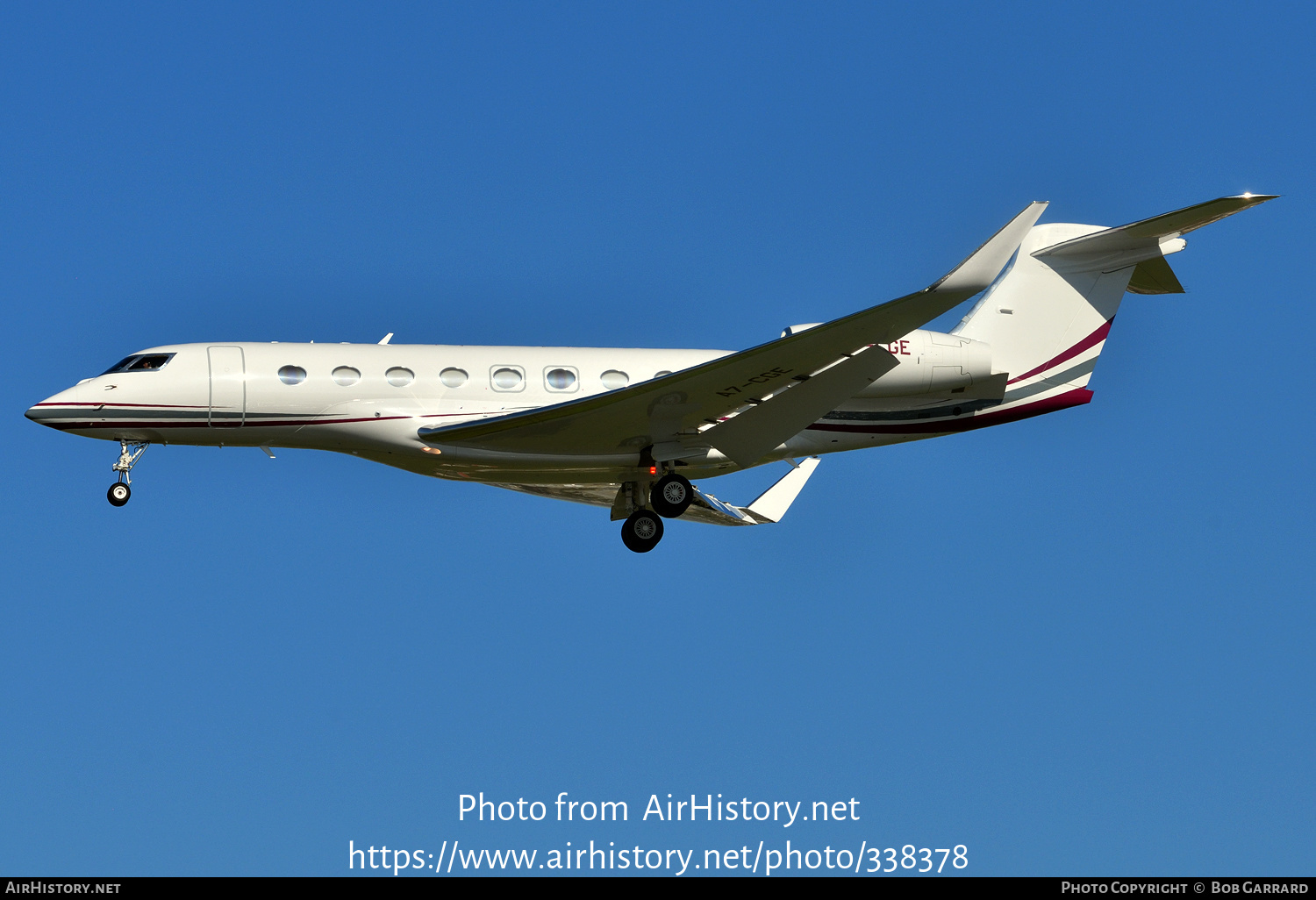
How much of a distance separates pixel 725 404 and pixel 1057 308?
5857 mm

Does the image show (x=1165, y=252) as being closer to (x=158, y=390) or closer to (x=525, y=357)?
(x=525, y=357)

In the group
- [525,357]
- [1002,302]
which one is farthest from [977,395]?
[525,357]

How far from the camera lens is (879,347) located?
1822 centimetres

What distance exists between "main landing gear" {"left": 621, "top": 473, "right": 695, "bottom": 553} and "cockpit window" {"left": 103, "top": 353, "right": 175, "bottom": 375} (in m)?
6.75

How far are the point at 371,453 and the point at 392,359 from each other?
131 cm

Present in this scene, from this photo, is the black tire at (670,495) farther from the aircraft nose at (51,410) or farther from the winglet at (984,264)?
the aircraft nose at (51,410)

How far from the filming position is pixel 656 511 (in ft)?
68.3

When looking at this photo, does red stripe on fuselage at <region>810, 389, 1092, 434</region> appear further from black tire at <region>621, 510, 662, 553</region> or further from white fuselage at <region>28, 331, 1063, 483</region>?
black tire at <region>621, 510, 662, 553</region>

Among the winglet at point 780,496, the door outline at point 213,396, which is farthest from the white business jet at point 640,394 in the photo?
the winglet at point 780,496

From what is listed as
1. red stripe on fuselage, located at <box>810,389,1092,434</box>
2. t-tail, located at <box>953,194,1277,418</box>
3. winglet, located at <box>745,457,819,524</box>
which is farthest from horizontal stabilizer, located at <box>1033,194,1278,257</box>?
winglet, located at <box>745,457,819,524</box>

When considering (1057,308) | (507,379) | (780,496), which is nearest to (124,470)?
(507,379)

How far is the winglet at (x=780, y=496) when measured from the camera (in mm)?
24188

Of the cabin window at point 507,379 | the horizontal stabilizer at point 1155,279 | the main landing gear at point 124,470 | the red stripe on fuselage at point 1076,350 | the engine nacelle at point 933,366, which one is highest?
the horizontal stabilizer at point 1155,279

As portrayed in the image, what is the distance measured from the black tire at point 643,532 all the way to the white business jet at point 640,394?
3 cm
